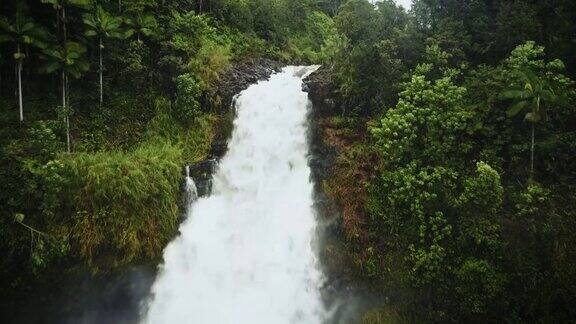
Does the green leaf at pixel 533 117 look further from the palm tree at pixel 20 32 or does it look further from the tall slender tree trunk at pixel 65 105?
the palm tree at pixel 20 32

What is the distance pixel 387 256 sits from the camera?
477 inches

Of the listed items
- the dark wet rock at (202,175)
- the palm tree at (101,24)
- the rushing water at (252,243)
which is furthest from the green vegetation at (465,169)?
the palm tree at (101,24)

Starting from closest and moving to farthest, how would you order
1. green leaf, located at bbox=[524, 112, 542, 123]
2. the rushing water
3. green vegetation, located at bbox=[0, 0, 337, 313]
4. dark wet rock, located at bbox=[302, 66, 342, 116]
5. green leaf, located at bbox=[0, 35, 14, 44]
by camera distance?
green leaf, located at bbox=[524, 112, 542, 123], green vegetation, located at bbox=[0, 0, 337, 313], the rushing water, green leaf, located at bbox=[0, 35, 14, 44], dark wet rock, located at bbox=[302, 66, 342, 116]

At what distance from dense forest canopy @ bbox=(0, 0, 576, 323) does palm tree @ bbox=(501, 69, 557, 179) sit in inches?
2.3

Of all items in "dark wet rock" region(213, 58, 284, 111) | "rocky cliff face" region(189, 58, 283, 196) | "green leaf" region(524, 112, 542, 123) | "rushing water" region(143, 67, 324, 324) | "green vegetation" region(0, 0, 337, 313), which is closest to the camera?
"green leaf" region(524, 112, 542, 123)

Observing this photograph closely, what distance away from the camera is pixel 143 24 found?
56.7 ft

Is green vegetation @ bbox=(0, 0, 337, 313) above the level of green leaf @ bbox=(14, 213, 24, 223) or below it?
above

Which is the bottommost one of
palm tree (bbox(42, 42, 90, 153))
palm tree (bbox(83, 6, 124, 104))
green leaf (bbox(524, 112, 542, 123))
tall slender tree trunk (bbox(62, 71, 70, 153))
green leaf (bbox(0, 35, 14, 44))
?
tall slender tree trunk (bbox(62, 71, 70, 153))

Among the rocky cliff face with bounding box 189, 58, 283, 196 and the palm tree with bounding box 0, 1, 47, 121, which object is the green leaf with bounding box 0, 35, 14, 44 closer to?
the palm tree with bounding box 0, 1, 47, 121

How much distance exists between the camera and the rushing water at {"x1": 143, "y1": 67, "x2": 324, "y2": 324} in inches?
484

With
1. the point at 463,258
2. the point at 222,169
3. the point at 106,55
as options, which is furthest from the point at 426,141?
the point at 106,55

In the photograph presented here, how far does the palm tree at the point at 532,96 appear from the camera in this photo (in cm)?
1138

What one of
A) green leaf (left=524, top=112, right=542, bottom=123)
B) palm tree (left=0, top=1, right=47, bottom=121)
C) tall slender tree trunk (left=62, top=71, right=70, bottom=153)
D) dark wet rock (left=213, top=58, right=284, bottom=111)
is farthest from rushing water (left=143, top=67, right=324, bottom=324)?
palm tree (left=0, top=1, right=47, bottom=121)

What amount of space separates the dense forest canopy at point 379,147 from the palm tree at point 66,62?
7cm
